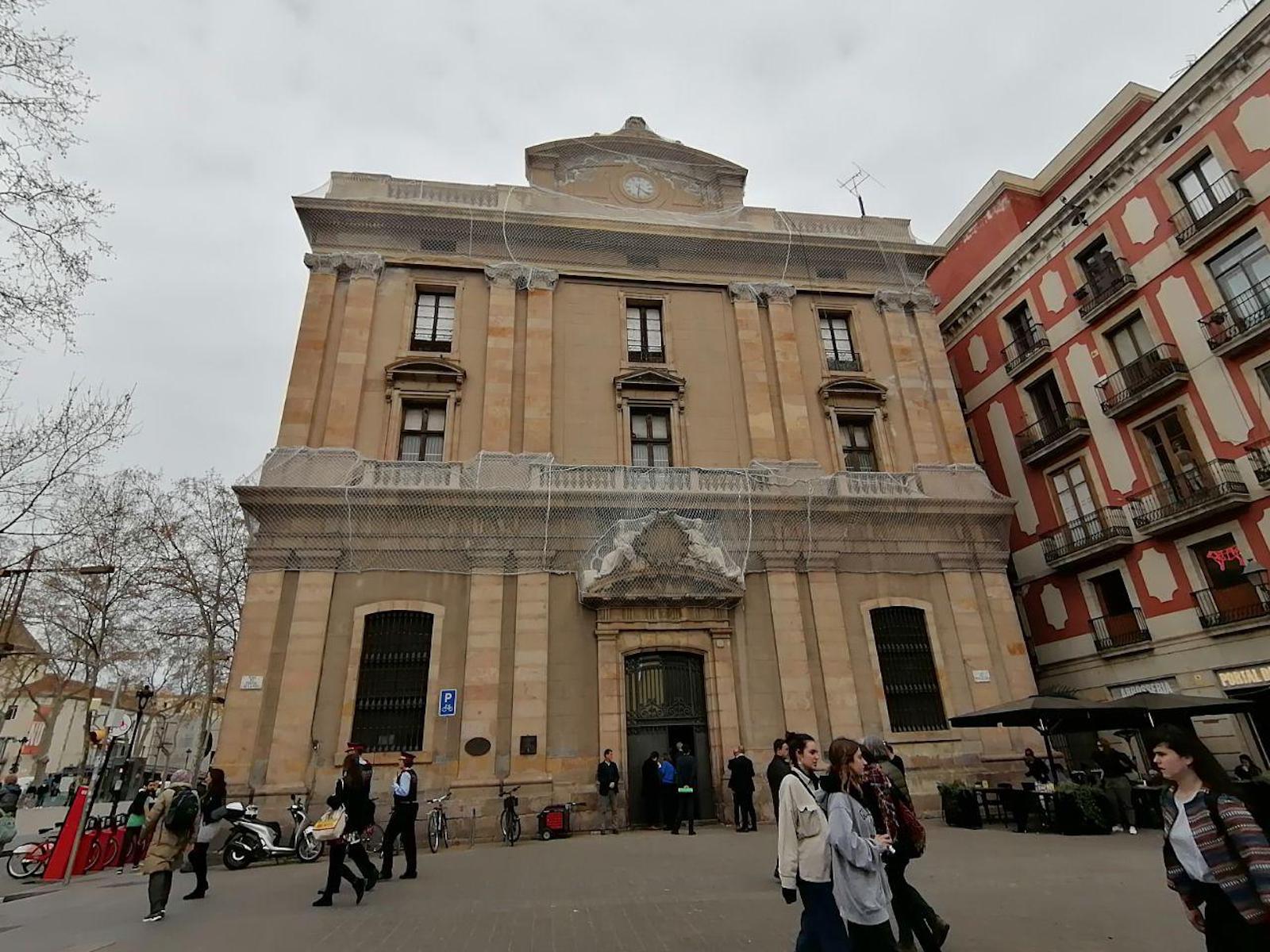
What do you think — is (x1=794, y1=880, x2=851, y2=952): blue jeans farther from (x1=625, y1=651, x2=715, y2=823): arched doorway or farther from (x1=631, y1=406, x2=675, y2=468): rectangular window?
(x1=631, y1=406, x2=675, y2=468): rectangular window

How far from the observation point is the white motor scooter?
40.9 ft

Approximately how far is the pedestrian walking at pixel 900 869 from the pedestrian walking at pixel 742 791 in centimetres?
832

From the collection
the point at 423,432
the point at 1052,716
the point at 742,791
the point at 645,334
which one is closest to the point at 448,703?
the point at 742,791

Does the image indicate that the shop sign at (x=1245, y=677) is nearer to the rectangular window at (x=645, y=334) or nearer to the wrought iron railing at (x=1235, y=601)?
the wrought iron railing at (x=1235, y=601)

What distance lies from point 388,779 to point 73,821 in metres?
5.42

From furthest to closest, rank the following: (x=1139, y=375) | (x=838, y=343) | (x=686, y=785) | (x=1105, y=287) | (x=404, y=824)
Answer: (x=838, y=343)
(x=1105, y=287)
(x=1139, y=375)
(x=686, y=785)
(x=404, y=824)

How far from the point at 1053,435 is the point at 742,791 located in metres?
15.5

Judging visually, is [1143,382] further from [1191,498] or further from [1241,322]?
[1191,498]

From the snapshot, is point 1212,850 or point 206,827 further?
point 206,827

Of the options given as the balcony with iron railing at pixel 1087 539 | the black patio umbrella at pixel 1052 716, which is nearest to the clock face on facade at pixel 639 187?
the balcony with iron railing at pixel 1087 539

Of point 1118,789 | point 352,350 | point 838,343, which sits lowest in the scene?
point 1118,789

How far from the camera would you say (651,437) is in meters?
19.4

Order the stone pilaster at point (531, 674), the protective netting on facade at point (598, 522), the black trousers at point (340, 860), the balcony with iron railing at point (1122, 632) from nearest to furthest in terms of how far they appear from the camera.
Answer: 1. the black trousers at point (340, 860)
2. the stone pilaster at point (531, 674)
3. the protective netting on facade at point (598, 522)
4. the balcony with iron railing at point (1122, 632)

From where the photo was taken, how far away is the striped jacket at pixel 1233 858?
345 cm
